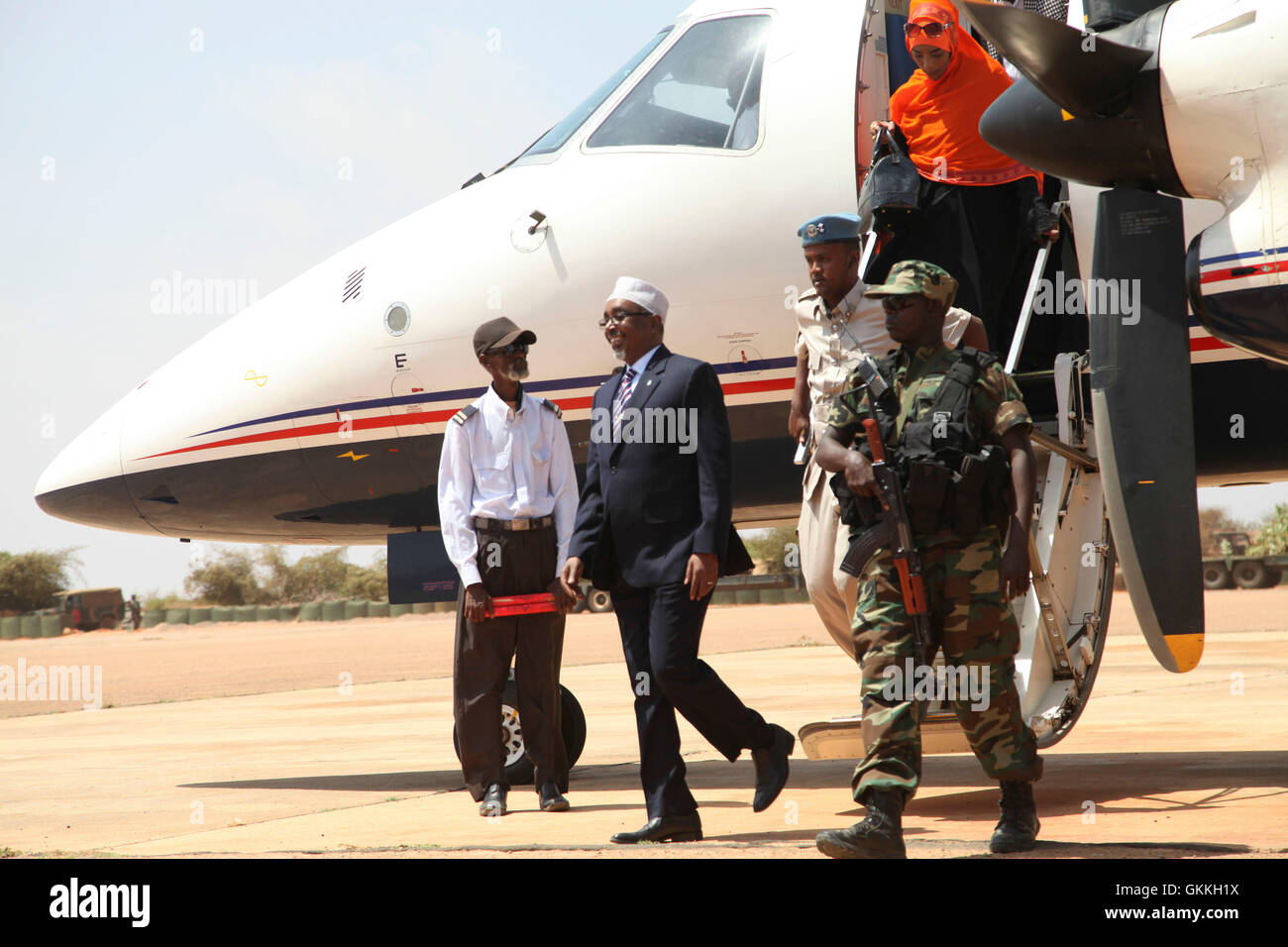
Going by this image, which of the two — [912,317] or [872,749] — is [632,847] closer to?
[872,749]

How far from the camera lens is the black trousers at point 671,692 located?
567cm

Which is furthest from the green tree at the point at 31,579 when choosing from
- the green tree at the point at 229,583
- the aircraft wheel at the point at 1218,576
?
the aircraft wheel at the point at 1218,576

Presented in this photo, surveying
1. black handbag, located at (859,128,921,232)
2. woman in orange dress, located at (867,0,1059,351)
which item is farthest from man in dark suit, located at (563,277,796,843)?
woman in orange dress, located at (867,0,1059,351)

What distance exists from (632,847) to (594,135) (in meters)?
4.52

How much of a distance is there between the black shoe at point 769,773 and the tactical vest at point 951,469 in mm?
1297

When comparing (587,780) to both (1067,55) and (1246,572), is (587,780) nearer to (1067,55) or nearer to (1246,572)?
(1067,55)

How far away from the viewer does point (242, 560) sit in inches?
3083

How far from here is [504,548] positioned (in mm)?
6953

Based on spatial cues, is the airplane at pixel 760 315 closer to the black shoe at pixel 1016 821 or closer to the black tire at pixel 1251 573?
the black shoe at pixel 1016 821

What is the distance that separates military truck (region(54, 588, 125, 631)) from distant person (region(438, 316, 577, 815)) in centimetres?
5179

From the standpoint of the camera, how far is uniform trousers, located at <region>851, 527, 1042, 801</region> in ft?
16.3

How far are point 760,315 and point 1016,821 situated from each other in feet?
11.3

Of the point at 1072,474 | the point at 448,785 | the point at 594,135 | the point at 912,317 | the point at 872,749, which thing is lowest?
the point at 448,785
